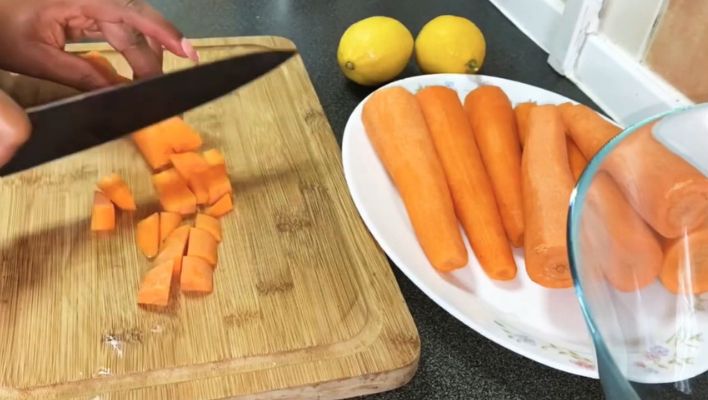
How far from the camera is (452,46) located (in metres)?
1.09

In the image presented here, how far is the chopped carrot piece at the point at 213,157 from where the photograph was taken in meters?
0.92

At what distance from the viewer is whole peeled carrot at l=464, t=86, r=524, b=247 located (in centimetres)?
86

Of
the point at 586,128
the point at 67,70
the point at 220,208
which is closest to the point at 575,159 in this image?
the point at 586,128

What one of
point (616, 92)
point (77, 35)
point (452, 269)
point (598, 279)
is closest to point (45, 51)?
point (77, 35)

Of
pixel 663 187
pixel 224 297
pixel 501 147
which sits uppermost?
pixel 663 187

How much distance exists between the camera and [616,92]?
3.64 ft

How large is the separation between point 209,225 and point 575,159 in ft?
1.57

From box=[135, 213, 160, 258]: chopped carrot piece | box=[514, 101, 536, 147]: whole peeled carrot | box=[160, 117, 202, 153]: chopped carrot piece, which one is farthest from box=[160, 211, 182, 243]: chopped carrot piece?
box=[514, 101, 536, 147]: whole peeled carrot

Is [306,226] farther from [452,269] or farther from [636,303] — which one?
[636,303]

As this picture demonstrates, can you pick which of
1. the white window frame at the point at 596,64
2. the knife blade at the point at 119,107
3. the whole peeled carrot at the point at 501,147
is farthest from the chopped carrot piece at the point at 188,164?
the white window frame at the point at 596,64

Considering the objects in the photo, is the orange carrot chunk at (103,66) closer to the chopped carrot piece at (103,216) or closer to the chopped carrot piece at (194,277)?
the chopped carrot piece at (103,216)

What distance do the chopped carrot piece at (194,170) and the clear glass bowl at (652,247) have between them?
1.59 feet

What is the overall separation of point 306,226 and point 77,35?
42 cm

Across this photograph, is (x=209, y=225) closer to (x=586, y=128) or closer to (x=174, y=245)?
(x=174, y=245)
